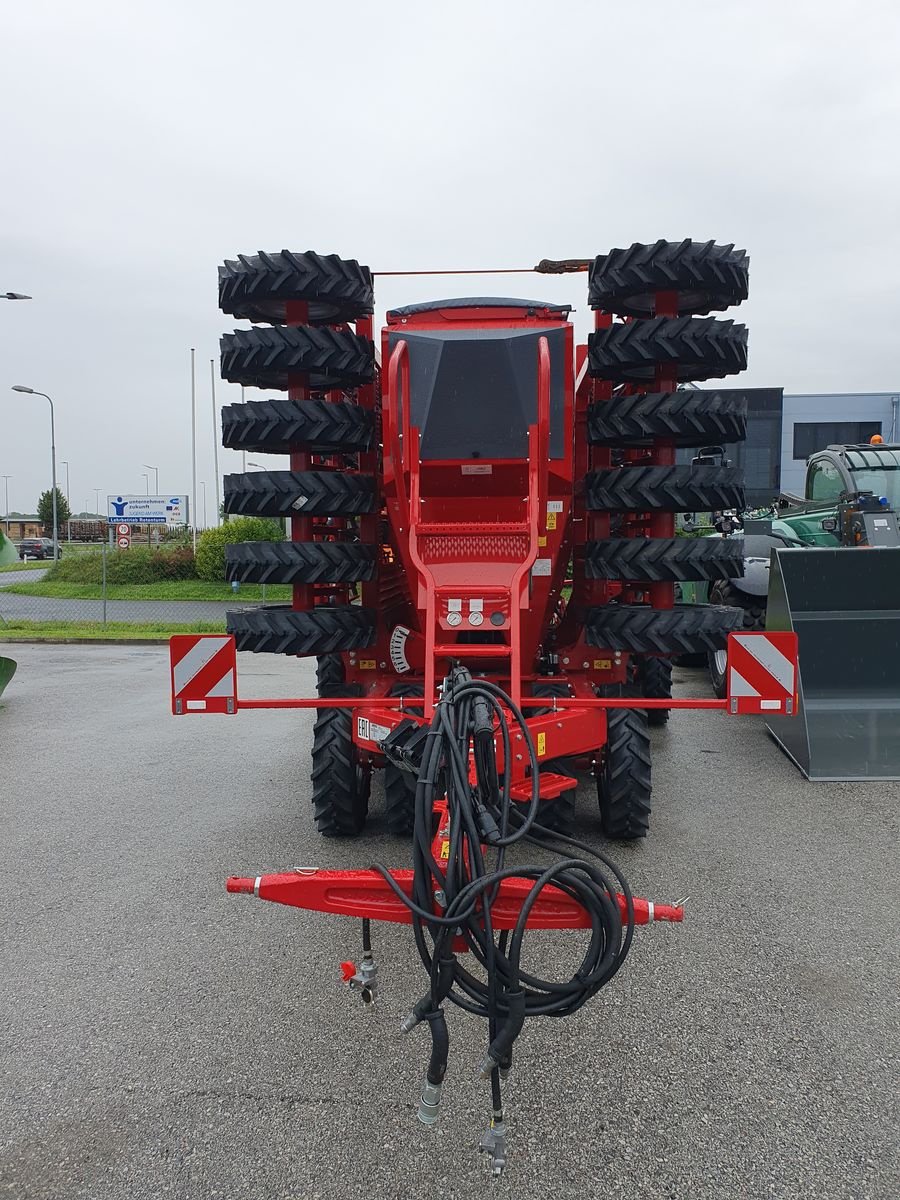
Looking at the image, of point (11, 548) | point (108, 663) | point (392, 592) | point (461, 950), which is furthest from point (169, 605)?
point (461, 950)

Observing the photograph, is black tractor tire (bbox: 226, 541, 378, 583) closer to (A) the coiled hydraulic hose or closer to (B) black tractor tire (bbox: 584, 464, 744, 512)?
(B) black tractor tire (bbox: 584, 464, 744, 512)

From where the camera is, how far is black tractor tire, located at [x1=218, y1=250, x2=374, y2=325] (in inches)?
160

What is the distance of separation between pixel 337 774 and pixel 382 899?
2.12 meters

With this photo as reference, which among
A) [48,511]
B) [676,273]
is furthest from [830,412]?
[48,511]

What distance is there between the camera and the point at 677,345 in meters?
3.98

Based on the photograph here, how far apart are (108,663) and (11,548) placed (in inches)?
159

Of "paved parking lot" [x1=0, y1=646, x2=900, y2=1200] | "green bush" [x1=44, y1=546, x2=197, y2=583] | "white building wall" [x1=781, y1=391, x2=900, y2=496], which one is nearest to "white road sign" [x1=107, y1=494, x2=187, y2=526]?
"green bush" [x1=44, y1=546, x2=197, y2=583]

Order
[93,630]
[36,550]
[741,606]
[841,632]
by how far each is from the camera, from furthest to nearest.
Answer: [36,550], [93,630], [741,606], [841,632]

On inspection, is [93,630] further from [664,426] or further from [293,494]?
[664,426]

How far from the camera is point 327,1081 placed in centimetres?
255

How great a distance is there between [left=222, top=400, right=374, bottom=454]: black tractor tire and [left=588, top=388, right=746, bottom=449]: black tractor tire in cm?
131

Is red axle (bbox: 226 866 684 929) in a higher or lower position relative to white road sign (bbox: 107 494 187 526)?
lower

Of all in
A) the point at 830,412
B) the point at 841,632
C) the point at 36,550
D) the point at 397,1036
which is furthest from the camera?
the point at 36,550

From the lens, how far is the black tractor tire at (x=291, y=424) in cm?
407
